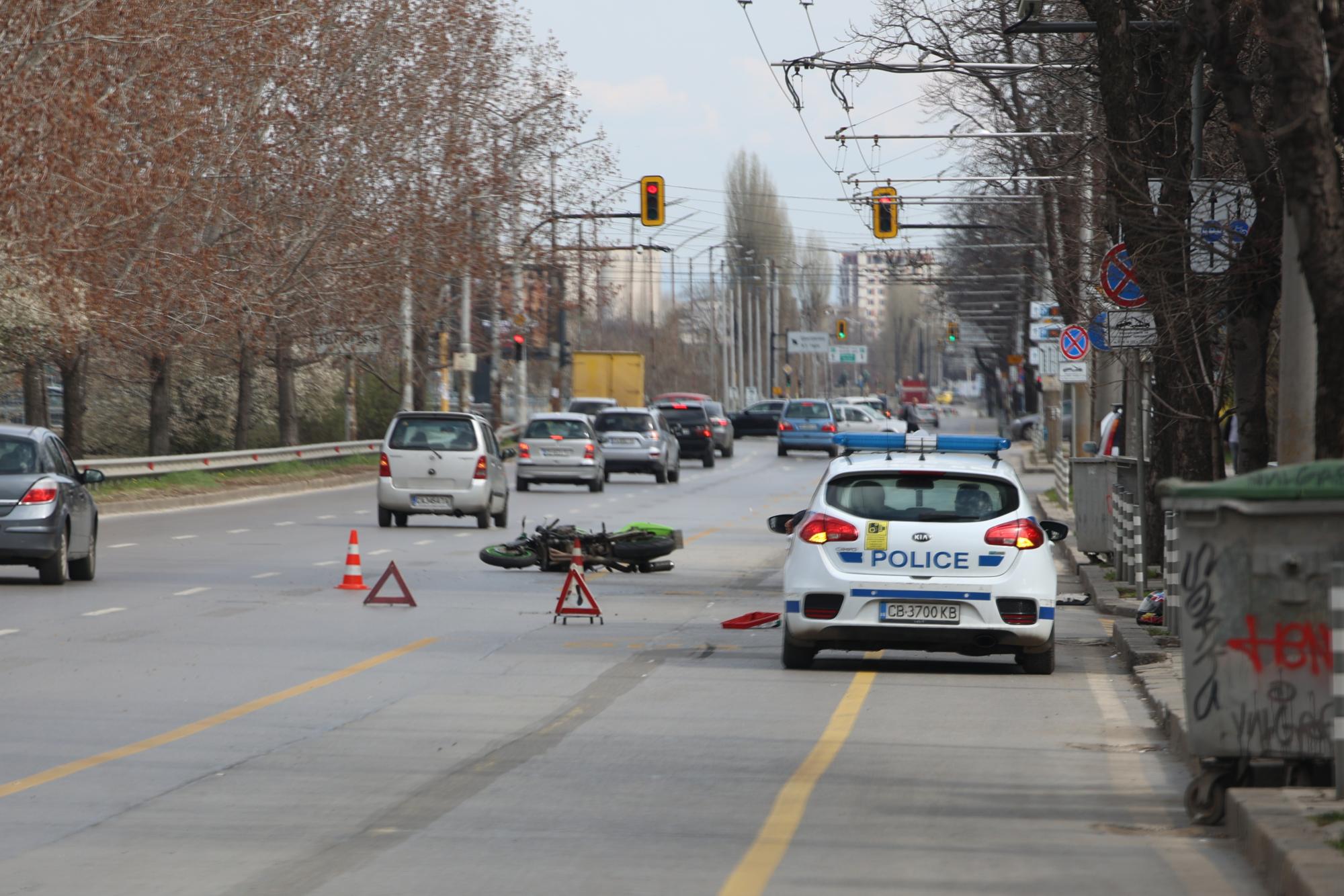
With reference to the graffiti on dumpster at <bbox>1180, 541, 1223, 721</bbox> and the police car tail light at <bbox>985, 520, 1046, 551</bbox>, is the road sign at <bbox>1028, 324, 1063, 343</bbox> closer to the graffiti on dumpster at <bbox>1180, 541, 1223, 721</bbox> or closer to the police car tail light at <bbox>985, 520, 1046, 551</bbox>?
the police car tail light at <bbox>985, 520, 1046, 551</bbox>

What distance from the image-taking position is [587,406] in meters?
65.8

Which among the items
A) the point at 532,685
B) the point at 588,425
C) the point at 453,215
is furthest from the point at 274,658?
the point at 453,215

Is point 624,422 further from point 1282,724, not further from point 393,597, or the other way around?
point 1282,724

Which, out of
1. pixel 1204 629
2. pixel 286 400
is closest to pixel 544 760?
pixel 1204 629

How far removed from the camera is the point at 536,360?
85.7 metres

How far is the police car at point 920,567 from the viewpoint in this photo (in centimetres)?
1289

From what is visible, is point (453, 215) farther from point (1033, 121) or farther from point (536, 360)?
point (536, 360)

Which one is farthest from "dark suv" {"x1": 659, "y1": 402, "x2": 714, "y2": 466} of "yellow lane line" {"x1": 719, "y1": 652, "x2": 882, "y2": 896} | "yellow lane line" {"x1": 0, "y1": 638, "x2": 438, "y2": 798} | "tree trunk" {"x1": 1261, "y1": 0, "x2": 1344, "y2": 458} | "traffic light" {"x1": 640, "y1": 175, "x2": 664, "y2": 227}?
"tree trunk" {"x1": 1261, "y1": 0, "x2": 1344, "y2": 458}

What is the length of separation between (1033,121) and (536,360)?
1855 inches

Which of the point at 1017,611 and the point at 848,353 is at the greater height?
the point at 848,353

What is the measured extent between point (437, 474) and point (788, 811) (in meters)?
22.9

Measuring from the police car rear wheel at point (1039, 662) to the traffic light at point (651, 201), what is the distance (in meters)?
26.0

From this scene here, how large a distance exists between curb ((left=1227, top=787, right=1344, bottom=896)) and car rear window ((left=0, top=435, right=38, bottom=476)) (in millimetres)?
13793

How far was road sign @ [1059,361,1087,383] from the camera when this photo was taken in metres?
34.7
